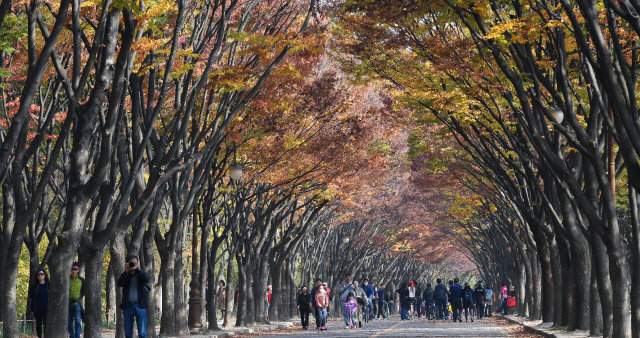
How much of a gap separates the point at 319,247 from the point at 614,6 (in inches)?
1234

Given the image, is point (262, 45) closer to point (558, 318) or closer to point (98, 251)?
point (98, 251)

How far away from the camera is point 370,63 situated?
1634cm

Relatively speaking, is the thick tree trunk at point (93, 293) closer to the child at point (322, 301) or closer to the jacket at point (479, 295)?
the child at point (322, 301)

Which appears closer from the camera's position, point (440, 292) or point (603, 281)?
point (603, 281)

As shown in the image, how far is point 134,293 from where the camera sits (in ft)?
36.4

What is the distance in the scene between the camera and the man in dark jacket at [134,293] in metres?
11.1

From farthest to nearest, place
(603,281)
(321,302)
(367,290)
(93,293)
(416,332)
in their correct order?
(367,290) → (321,302) → (416,332) → (603,281) → (93,293)

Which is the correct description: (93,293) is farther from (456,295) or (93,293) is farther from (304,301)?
(456,295)

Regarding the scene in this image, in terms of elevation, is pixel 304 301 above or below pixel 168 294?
below

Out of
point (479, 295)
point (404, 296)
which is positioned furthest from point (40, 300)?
point (479, 295)

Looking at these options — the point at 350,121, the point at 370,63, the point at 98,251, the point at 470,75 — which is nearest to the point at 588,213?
the point at 470,75

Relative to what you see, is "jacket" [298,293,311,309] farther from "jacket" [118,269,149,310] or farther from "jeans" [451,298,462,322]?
"jacket" [118,269,149,310]

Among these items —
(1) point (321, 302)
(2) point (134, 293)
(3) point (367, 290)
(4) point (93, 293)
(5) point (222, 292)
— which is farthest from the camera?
(5) point (222, 292)

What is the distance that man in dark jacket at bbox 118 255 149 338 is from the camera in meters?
11.1
